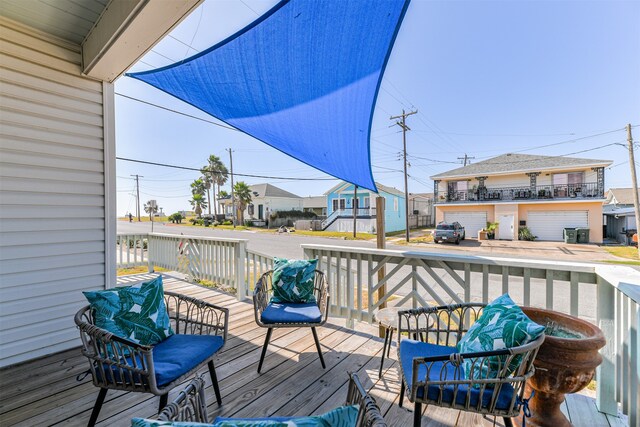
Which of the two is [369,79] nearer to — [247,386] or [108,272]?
[247,386]

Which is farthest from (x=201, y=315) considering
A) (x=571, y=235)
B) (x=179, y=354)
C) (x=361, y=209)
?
(x=361, y=209)

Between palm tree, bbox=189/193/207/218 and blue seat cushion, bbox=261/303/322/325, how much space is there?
33918 millimetres

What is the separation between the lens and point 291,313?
2.24 m

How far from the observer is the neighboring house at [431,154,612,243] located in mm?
14109

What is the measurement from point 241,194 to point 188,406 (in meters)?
24.9

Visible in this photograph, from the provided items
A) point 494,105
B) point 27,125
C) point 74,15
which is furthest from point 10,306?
point 494,105

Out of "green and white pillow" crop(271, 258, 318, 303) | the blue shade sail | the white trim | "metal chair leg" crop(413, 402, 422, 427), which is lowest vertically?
"metal chair leg" crop(413, 402, 422, 427)

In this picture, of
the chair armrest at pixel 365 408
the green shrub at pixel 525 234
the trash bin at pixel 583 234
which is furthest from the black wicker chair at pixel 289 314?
the trash bin at pixel 583 234

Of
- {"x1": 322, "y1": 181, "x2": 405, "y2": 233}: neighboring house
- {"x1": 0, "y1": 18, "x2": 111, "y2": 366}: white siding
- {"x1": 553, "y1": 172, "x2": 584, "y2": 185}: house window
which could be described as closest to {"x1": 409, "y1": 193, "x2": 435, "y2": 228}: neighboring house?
{"x1": 322, "y1": 181, "x2": 405, "y2": 233}: neighboring house

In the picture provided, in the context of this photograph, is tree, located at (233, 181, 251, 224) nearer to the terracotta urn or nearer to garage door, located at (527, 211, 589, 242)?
garage door, located at (527, 211, 589, 242)

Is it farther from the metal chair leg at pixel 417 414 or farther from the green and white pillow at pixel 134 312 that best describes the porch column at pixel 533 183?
the green and white pillow at pixel 134 312

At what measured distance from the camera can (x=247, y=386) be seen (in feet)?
6.36

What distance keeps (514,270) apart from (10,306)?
4.10 meters

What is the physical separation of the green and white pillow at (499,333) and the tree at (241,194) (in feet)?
80.4
